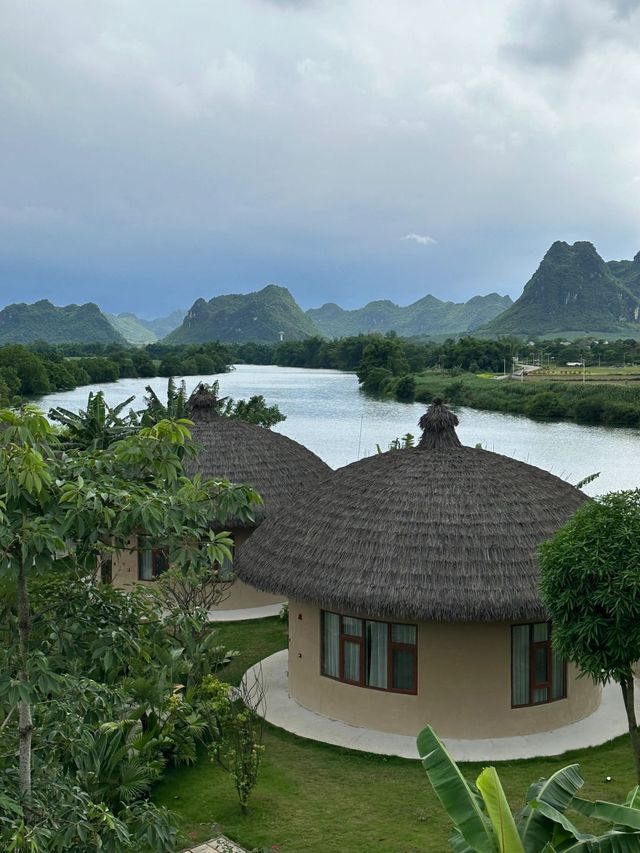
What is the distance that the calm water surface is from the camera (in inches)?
1786

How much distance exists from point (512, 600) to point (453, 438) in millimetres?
3577

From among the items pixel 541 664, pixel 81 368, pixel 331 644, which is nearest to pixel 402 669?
pixel 331 644

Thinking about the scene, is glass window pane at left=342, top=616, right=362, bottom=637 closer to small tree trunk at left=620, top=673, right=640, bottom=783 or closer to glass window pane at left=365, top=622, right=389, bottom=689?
glass window pane at left=365, top=622, right=389, bottom=689

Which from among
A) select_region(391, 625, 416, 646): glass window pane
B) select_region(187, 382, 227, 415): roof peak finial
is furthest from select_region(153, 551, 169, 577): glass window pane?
select_region(391, 625, 416, 646): glass window pane

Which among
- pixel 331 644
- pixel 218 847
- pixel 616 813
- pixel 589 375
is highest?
pixel 589 375

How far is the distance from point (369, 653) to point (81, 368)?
81.0m

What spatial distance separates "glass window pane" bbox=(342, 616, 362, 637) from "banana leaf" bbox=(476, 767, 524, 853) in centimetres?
617

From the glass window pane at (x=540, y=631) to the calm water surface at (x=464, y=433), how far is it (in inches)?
1016

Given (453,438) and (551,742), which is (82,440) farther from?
(551,742)

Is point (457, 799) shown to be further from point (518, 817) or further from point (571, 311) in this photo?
point (571, 311)

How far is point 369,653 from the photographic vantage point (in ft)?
40.8

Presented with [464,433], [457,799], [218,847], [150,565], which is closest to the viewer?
[457,799]

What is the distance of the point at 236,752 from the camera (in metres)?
10.0

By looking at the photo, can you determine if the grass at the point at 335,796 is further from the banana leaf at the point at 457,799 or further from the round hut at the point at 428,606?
the banana leaf at the point at 457,799
